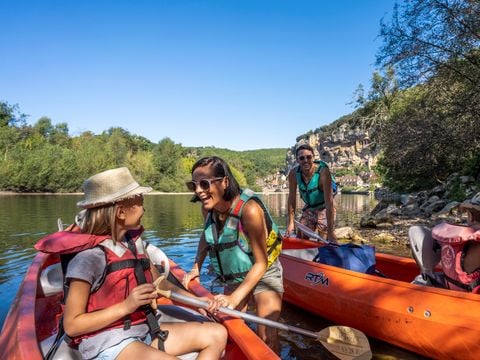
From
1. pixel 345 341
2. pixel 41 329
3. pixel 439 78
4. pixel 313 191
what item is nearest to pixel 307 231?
pixel 313 191

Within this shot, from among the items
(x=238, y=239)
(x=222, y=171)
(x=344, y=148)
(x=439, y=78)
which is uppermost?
(x=344, y=148)

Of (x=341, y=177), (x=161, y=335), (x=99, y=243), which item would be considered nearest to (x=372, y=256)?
(x=161, y=335)

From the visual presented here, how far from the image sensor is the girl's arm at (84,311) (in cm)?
191

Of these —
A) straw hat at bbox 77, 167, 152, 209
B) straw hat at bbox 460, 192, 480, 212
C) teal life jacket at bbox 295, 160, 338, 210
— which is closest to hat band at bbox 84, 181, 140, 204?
straw hat at bbox 77, 167, 152, 209

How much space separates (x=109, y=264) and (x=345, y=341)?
1.89 metres

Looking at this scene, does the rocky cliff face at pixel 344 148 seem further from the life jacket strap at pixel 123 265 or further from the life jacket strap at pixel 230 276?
the life jacket strap at pixel 123 265

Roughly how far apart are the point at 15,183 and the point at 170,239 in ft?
126

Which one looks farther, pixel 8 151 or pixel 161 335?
pixel 8 151

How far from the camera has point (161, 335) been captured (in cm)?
223

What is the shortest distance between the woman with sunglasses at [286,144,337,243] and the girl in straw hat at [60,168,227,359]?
11.2 ft

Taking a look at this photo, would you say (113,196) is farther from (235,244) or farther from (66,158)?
(66,158)

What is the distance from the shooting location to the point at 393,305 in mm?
3971

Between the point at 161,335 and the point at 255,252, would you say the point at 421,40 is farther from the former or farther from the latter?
the point at 161,335

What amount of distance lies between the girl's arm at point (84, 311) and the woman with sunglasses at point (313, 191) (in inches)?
152
